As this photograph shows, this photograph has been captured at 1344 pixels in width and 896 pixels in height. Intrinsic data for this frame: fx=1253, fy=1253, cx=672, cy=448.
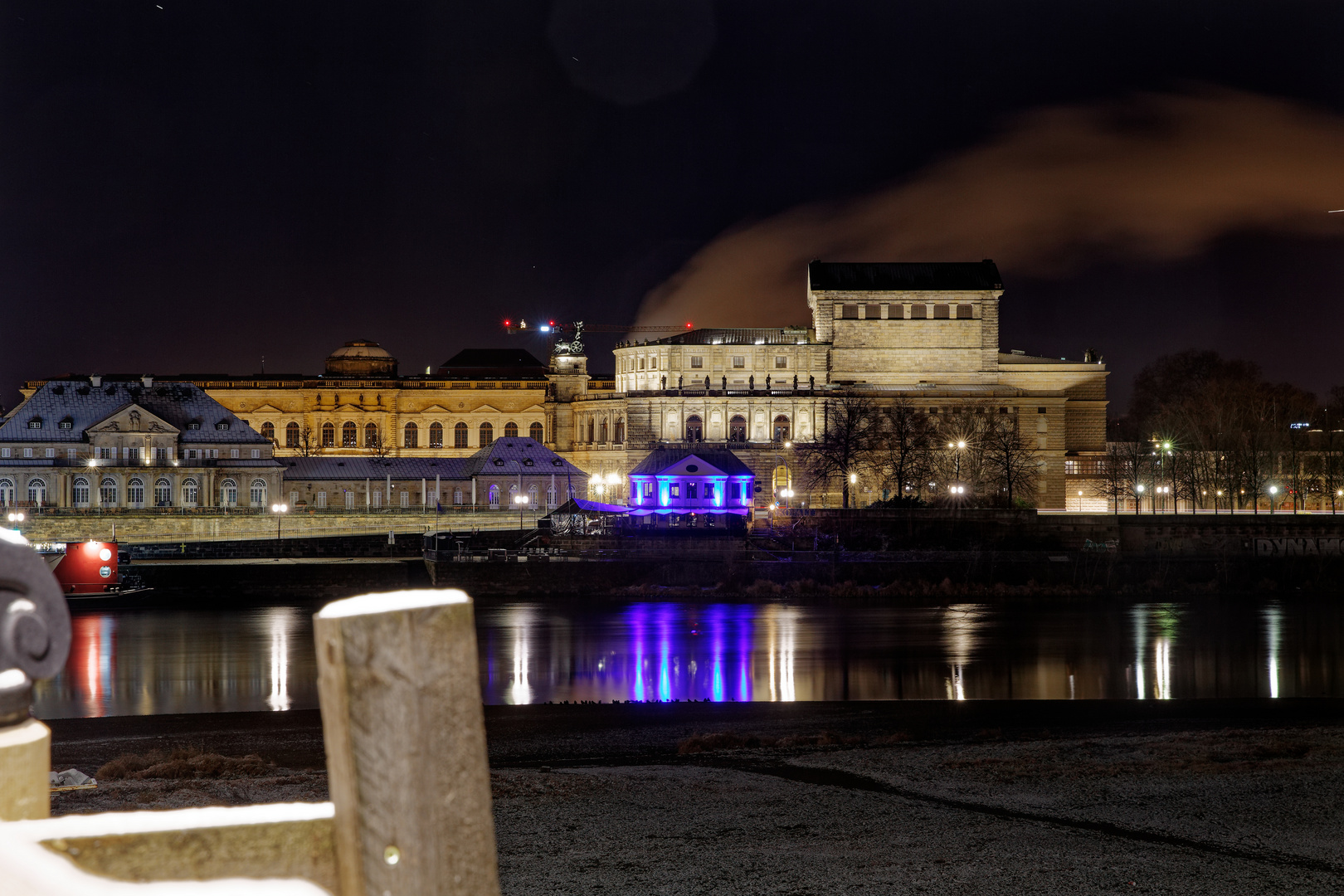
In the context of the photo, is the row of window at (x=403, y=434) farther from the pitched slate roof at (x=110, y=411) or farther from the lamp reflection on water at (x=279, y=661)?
the lamp reflection on water at (x=279, y=661)

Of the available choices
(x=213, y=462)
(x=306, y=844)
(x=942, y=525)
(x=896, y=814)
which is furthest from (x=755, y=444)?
(x=306, y=844)

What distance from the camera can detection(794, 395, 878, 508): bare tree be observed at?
Result: 86.4 metres

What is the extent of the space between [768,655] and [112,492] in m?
58.9

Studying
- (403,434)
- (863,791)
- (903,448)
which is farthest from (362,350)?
(863,791)

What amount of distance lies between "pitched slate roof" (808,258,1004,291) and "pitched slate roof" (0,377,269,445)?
1761 inches

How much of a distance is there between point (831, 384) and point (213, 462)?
150 feet

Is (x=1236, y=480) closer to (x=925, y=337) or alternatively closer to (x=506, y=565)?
(x=925, y=337)

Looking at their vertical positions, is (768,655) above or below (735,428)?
below

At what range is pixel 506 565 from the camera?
58.2m

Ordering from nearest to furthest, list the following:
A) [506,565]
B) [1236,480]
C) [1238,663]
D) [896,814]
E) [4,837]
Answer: [4,837], [896,814], [1238,663], [506,565], [1236,480]

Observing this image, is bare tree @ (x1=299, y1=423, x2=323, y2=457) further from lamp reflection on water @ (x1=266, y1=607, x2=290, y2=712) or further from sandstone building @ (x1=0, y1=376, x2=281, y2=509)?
lamp reflection on water @ (x1=266, y1=607, x2=290, y2=712)

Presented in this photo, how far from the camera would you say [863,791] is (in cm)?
1714

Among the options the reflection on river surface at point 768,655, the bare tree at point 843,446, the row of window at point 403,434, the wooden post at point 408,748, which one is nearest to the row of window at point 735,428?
the bare tree at point 843,446

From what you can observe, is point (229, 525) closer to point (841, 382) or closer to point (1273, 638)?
point (841, 382)
